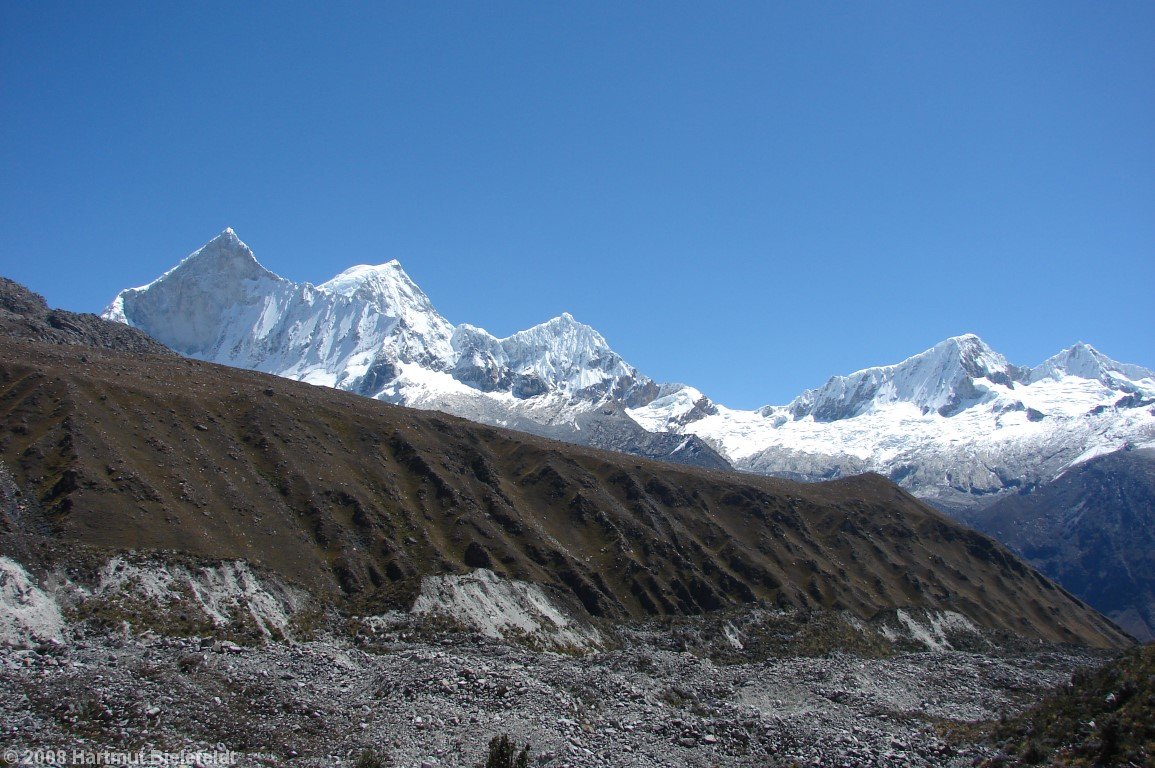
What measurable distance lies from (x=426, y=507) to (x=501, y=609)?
24104 mm

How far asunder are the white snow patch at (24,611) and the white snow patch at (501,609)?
34.1m

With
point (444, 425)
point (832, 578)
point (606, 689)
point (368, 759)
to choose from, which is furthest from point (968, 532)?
point (368, 759)

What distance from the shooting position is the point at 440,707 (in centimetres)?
5684

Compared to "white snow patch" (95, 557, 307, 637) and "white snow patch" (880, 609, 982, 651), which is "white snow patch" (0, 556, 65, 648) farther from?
"white snow patch" (880, 609, 982, 651)

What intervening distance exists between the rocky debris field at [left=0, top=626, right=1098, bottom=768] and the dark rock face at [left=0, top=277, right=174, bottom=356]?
122 m

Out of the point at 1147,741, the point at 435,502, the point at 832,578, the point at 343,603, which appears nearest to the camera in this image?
the point at 1147,741

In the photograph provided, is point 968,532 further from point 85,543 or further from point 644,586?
point 85,543

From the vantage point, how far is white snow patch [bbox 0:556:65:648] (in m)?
52.6

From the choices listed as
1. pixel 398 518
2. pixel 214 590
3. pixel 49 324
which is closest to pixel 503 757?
pixel 214 590

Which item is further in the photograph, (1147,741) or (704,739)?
(704,739)

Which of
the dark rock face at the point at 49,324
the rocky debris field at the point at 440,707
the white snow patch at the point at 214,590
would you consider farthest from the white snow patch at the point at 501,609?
the dark rock face at the point at 49,324

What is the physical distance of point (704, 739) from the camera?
58062 mm

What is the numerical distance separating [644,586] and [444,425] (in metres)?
49.2

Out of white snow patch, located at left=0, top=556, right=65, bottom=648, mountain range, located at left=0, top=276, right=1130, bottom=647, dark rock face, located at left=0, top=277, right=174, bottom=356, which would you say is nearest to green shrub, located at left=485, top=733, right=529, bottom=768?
mountain range, located at left=0, top=276, right=1130, bottom=647
